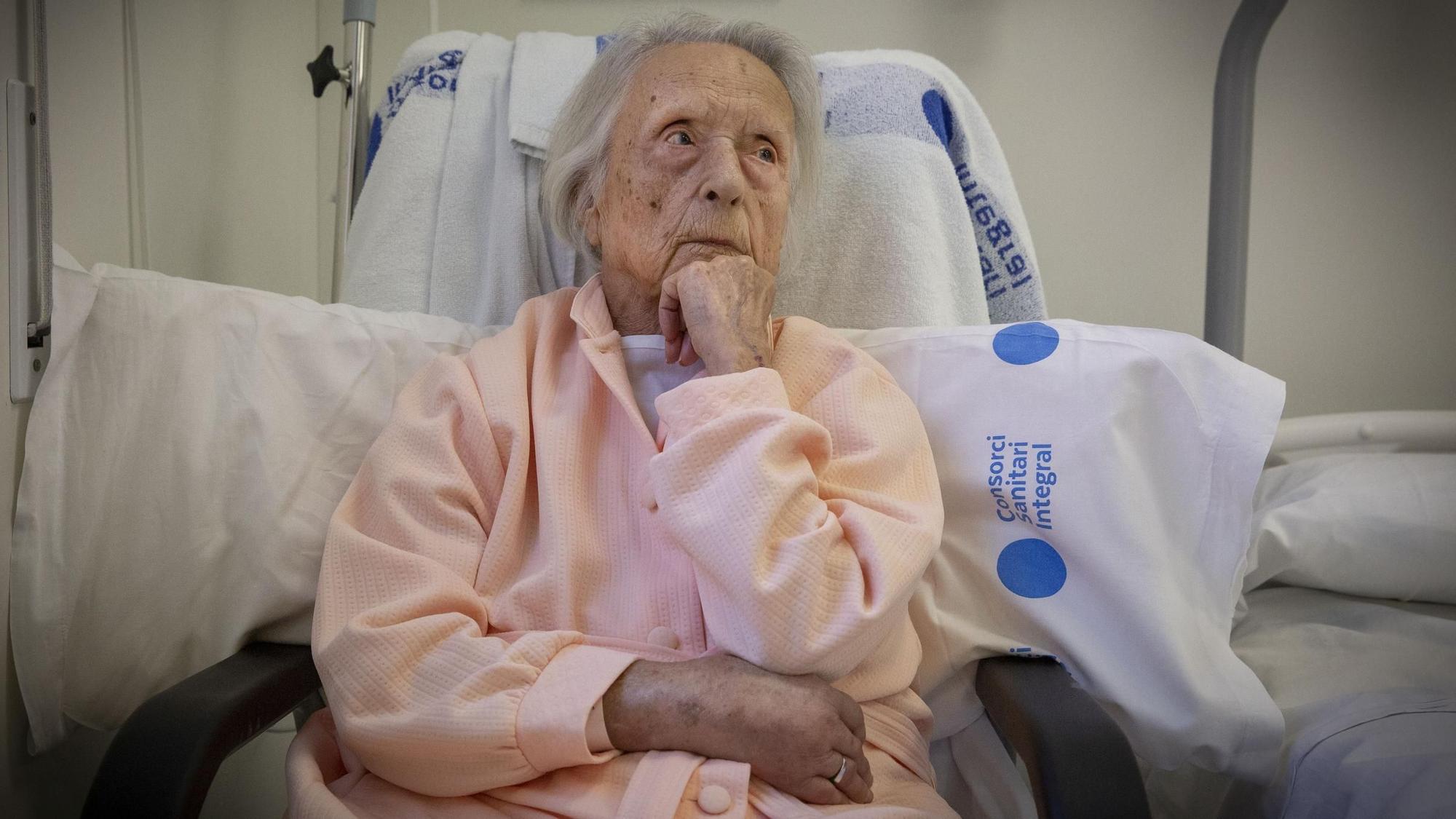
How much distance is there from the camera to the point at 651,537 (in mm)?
1023

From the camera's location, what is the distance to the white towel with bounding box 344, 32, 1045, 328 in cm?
142

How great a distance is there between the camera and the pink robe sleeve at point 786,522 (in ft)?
2.72

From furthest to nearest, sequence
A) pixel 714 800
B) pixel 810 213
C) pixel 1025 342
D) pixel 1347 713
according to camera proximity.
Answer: pixel 810 213 < pixel 1025 342 < pixel 1347 713 < pixel 714 800

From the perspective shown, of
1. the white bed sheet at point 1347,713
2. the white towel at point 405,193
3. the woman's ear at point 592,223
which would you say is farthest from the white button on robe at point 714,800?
the white towel at point 405,193

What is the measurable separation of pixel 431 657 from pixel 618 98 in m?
0.76

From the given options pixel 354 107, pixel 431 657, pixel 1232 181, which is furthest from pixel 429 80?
pixel 1232 181

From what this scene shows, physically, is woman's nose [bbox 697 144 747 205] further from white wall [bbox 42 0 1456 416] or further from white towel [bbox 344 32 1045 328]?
white wall [bbox 42 0 1456 416]

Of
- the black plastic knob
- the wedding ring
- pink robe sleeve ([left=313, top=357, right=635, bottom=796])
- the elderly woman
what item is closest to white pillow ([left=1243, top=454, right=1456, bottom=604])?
the elderly woman

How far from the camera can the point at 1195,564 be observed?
1.00 meters

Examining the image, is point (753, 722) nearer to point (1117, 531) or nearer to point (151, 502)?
point (1117, 531)

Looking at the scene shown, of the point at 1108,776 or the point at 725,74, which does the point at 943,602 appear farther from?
the point at 725,74

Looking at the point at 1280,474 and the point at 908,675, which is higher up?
the point at 1280,474

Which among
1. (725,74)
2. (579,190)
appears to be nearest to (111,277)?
(579,190)

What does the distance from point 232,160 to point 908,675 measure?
4.67 ft
